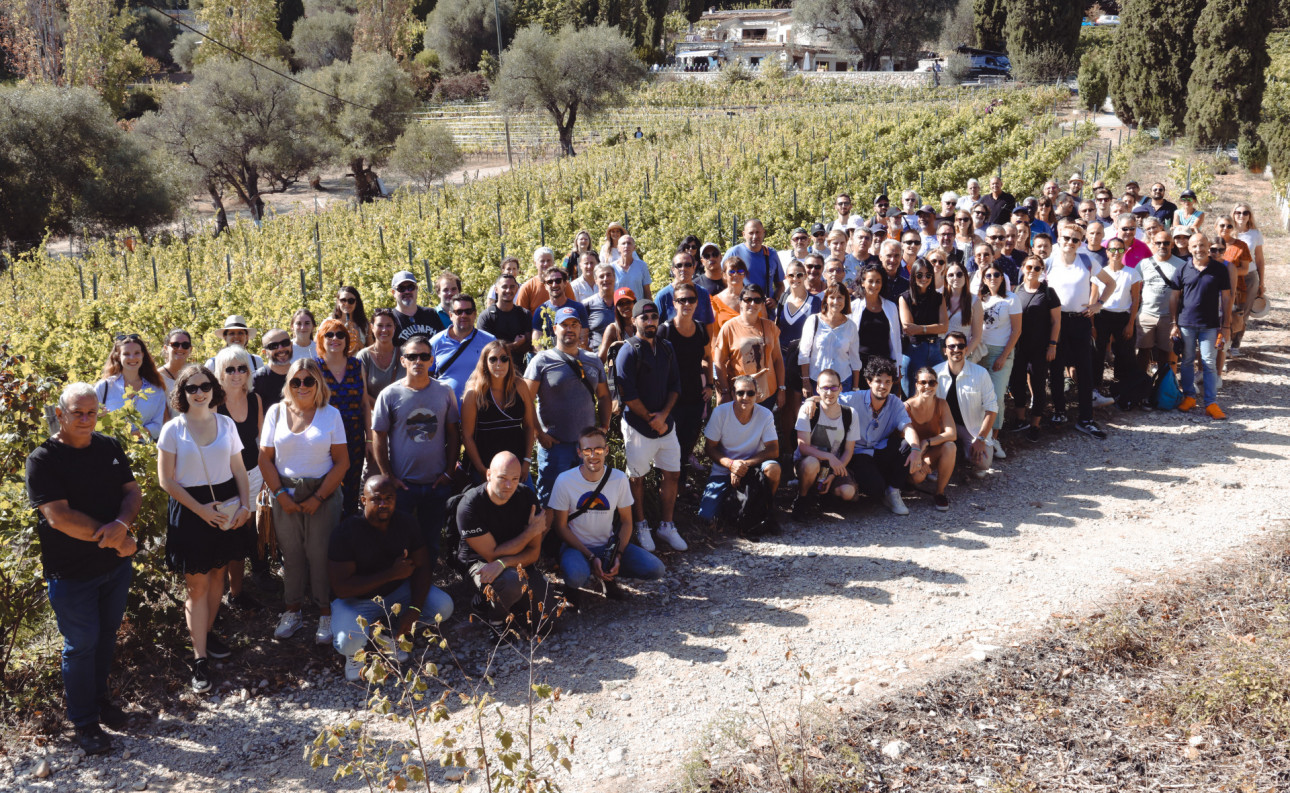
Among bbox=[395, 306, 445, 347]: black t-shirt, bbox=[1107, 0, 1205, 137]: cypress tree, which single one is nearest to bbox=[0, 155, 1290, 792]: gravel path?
bbox=[395, 306, 445, 347]: black t-shirt

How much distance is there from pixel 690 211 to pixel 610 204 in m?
2.45

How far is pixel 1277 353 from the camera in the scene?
9359 millimetres

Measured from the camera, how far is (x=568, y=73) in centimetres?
3941

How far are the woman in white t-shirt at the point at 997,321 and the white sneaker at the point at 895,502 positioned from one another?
119 cm

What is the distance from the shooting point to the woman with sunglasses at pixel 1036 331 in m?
7.30

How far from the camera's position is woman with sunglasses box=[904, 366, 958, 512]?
20.7 feet

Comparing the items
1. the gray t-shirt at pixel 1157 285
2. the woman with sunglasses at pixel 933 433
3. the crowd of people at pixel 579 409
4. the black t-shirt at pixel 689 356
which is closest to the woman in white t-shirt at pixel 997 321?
the crowd of people at pixel 579 409

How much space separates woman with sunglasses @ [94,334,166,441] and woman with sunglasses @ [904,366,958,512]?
15.2ft

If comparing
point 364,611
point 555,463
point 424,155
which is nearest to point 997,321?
point 555,463

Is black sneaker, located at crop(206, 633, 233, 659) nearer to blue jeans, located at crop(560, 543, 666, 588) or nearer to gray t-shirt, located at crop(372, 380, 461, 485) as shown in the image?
gray t-shirt, located at crop(372, 380, 461, 485)

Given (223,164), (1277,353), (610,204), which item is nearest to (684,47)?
(223,164)

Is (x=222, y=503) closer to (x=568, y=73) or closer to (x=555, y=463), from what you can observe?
(x=555, y=463)

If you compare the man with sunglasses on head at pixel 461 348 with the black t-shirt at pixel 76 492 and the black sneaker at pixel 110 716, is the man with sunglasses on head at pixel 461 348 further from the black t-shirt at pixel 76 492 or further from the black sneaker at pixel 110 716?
the black sneaker at pixel 110 716

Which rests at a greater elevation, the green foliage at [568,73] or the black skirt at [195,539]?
the green foliage at [568,73]
